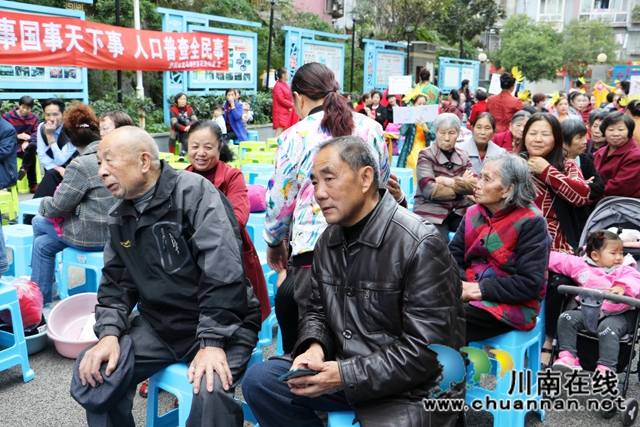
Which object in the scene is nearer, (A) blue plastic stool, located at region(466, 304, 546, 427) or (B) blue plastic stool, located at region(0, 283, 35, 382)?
(A) blue plastic stool, located at region(466, 304, 546, 427)

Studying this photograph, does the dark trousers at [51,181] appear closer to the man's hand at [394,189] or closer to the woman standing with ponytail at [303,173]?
the woman standing with ponytail at [303,173]

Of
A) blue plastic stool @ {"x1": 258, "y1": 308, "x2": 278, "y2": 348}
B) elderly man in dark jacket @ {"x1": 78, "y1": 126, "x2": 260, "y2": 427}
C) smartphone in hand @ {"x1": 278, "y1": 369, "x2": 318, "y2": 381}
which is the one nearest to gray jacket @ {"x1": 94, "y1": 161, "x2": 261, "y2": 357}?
elderly man in dark jacket @ {"x1": 78, "y1": 126, "x2": 260, "y2": 427}

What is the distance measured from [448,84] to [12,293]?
23.9 metres

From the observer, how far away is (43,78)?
961 centimetres

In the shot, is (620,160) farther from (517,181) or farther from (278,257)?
(278,257)

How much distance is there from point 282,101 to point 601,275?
32.6 feet

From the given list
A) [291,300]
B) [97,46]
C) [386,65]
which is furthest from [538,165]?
[386,65]

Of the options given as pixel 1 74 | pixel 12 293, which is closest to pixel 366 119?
pixel 12 293

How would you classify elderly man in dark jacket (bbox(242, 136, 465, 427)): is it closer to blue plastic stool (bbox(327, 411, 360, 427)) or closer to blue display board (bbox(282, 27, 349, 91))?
blue plastic stool (bbox(327, 411, 360, 427))

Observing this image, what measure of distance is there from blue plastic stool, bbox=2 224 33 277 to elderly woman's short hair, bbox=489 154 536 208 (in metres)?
3.67

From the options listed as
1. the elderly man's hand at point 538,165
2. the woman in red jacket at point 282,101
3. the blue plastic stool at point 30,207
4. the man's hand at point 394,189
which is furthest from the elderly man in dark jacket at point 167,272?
the woman in red jacket at point 282,101

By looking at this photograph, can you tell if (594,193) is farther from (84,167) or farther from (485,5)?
(485,5)

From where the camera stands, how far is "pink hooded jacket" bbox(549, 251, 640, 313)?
329 cm

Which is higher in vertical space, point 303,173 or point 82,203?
point 303,173
